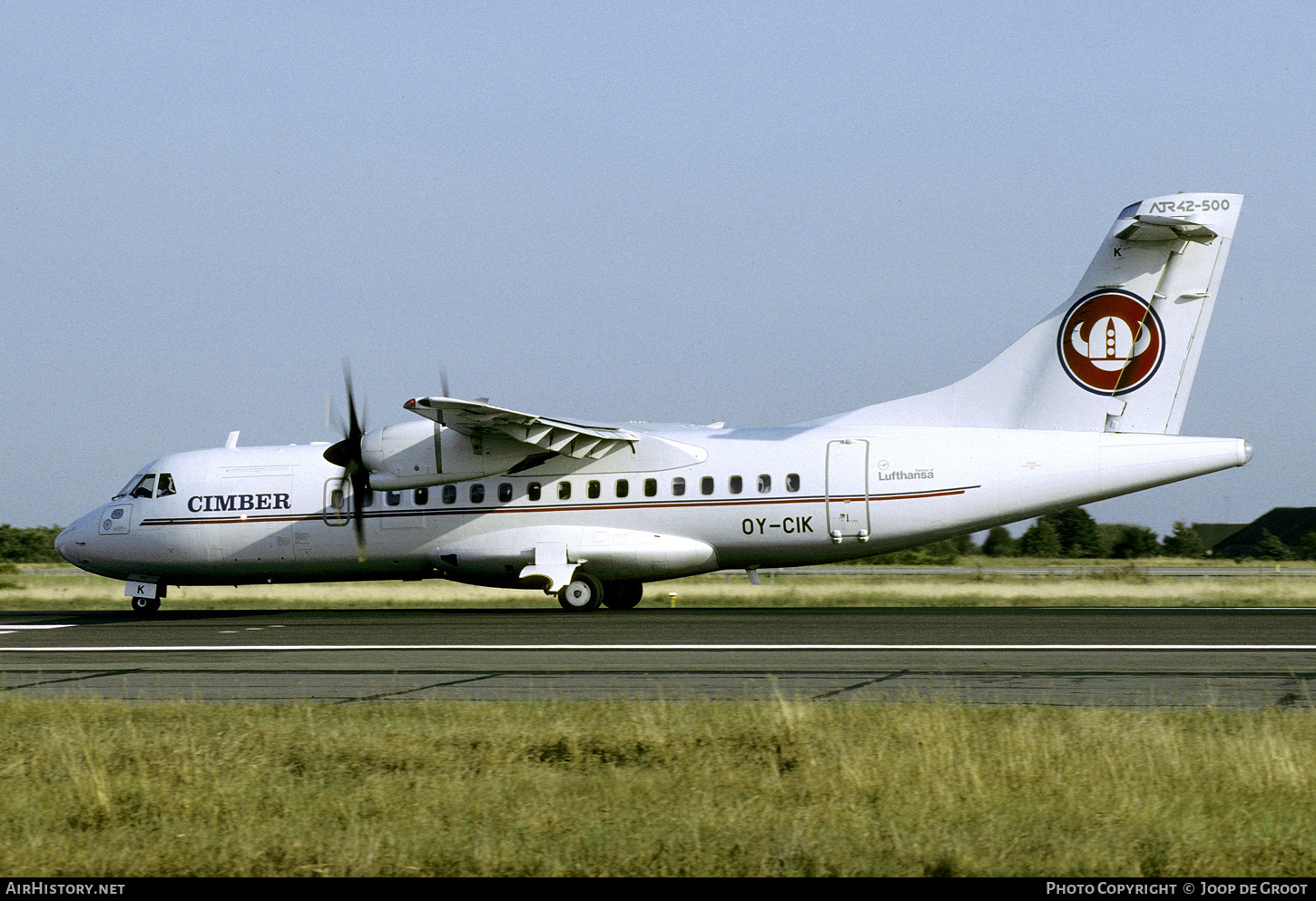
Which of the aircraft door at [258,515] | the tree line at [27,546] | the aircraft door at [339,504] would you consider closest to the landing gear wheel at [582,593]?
the aircraft door at [339,504]

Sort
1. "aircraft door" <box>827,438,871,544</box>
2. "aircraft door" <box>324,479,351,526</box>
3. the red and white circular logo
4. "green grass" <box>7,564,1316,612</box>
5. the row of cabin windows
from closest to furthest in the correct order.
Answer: the red and white circular logo
"aircraft door" <box>827,438,871,544</box>
the row of cabin windows
"aircraft door" <box>324,479,351,526</box>
"green grass" <box>7,564,1316,612</box>

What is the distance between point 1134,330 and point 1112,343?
0.47 m

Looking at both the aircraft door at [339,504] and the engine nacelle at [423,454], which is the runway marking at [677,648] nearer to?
the engine nacelle at [423,454]

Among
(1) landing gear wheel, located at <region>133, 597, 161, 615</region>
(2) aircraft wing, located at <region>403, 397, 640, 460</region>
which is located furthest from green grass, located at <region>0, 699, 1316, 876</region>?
(1) landing gear wheel, located at <region>133, 597, 161, 615</region>

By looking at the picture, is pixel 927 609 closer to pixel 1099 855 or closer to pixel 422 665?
pixel 422 665

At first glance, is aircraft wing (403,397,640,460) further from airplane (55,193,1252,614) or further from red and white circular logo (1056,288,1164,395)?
red and white circular logo (1056,288,1164,395)

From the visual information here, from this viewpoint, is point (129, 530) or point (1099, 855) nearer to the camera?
point (1099, 855)

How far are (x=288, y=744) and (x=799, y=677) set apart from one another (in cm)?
620

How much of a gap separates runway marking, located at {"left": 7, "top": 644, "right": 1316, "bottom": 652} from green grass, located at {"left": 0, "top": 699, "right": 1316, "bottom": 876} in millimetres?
5728

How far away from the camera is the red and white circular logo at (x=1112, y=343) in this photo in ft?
80.0

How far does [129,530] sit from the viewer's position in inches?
1161

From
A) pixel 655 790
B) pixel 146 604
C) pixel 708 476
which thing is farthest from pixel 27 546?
pixel 655 790

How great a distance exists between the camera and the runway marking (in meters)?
17.0
